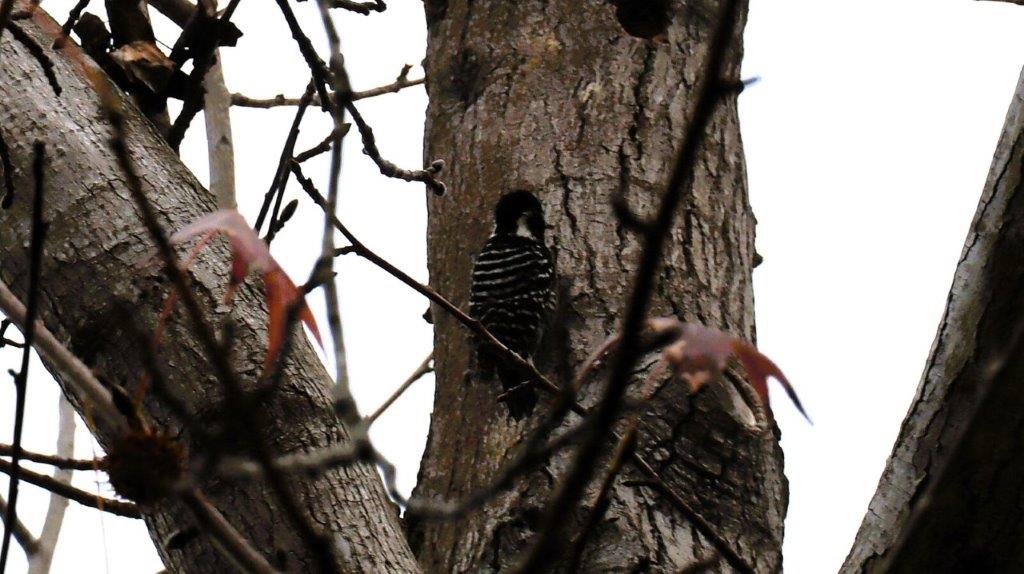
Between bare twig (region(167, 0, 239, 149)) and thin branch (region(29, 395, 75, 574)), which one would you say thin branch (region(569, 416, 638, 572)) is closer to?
bare twig (region(167, 0, 239, 149))

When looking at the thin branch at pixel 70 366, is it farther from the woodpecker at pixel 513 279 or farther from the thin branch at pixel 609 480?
the woodpecker at pixel 513 279

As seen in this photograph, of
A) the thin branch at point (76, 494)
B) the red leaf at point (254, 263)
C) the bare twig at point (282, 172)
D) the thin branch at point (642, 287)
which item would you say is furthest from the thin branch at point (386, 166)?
the thin branch at point (642, 287)

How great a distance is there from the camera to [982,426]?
5.71 feet

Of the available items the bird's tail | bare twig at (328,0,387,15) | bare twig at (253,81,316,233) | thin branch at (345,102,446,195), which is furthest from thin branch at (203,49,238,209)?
bare twig at (253,81,316,233)

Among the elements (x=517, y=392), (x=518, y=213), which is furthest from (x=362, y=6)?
(x=517, y=392)

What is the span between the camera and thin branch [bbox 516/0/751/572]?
92 centimetres

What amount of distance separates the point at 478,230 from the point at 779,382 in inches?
88.6

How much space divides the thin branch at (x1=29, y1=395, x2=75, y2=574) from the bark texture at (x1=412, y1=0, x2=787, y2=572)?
4.16 feet

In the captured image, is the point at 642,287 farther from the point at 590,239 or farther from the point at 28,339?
the point at 590,239

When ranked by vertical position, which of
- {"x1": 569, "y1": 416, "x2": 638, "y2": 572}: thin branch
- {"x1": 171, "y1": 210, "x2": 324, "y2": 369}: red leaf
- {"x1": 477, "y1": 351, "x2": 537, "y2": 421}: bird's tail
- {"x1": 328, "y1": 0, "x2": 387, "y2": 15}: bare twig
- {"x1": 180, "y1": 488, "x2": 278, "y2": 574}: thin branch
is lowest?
{"x1": 180, "y1": 488, "x2": 278, "y2": 574}: thin branch

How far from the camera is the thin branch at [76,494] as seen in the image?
1.71 metres

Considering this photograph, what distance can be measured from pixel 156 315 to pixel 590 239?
141 cm

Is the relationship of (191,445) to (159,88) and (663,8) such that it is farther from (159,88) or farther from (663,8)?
(663,8)

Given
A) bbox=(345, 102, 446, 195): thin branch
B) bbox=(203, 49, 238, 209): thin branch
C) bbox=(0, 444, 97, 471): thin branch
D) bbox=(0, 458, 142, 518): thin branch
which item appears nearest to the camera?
bbox=(0, 444, 97, 471): thin branch
